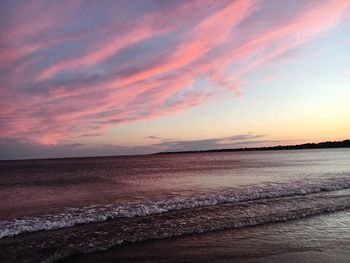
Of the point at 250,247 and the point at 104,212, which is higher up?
the point at 104,212

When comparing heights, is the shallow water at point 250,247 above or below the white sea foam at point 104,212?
below

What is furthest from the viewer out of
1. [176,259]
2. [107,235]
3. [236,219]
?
[236,219]

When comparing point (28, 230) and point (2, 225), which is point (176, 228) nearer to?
point (28, 230)

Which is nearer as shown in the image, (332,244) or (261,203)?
(332,244)

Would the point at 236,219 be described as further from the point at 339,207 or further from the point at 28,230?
the point at 28,230

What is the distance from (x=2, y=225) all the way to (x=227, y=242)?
9239mm

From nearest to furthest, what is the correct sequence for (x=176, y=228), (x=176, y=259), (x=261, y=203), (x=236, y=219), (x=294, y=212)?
1. (x=176, y=259)
2. (x=176, y=228)
3. (x=236, y=219)
4. (x=294, y=212)
5. (x=261, y=203)

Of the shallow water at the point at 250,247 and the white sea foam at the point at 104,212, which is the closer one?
the shallow water at the point at 250,247

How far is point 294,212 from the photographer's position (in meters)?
14.4

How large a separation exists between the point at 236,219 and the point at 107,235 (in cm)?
526

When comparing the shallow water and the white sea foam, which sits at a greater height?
the white sea foam

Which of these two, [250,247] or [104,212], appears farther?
[104,212]

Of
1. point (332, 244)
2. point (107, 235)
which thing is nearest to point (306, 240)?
point (332, 244)

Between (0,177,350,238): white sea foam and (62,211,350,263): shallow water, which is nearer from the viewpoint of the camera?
(62,211,350,263): shallow water
